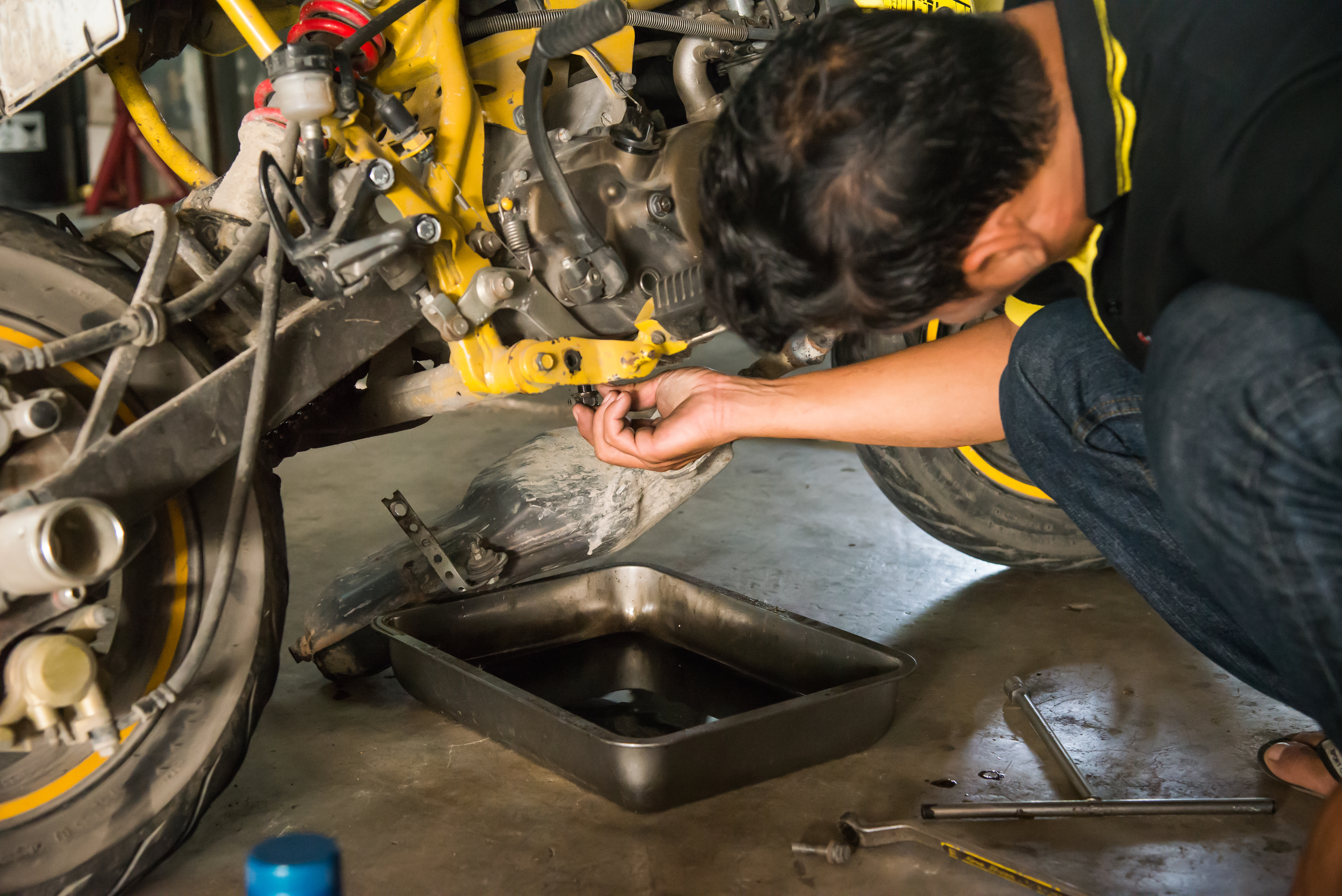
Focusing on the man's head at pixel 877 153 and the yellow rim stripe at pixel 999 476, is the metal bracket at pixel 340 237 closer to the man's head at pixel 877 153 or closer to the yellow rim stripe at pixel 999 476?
the man's head at pixel 877 153

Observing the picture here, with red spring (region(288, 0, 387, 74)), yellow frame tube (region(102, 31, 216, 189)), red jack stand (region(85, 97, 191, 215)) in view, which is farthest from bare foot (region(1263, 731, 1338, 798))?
red jack stand (region(85, 97, 191, 215))

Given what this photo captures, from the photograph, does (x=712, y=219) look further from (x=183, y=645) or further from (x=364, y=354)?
(x=183, y=645)

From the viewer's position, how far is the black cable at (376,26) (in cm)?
98

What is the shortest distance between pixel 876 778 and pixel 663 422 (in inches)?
16.8

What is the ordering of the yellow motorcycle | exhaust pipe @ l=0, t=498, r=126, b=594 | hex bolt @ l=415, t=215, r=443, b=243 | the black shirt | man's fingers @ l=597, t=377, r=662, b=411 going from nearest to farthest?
the black shirt → exhaust pipe @ l=0, t=498, r=126, b=594 → the yellow motorcycle → hex bolt @ l=415, t=215, r=443, b=243 → man's fingers @ l=597, t=377, r=662, b=411

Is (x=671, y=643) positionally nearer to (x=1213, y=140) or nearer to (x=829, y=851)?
(x=829, y=851)

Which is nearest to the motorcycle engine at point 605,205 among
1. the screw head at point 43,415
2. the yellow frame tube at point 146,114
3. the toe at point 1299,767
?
the yellow frame tube at point 146,114

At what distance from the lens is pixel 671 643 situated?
147 centimetres

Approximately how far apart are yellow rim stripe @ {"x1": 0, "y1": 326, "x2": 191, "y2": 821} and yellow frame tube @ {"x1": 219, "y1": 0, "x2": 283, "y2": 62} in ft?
1.05

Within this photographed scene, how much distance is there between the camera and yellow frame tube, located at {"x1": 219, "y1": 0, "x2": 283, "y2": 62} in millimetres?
991

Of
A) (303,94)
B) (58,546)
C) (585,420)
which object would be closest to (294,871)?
(58,546)

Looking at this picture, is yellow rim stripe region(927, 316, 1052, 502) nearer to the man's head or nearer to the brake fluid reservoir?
the man's head

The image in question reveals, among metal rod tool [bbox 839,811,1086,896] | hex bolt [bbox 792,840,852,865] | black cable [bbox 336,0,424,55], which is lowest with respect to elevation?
metal rod tool [bbox 839,811,1086,896]

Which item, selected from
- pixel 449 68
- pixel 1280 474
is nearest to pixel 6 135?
pixel 449 68
